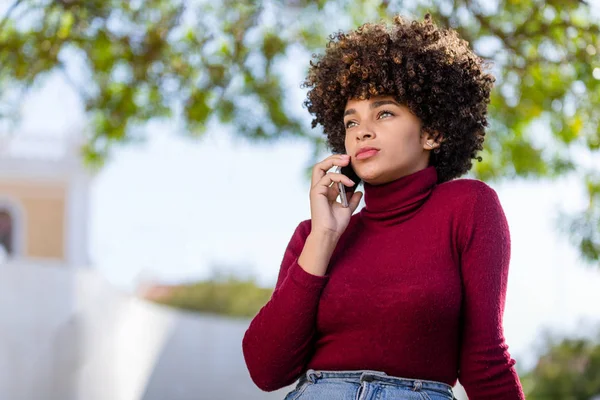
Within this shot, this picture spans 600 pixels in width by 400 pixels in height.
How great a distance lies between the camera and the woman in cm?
208

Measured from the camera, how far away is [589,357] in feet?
31.9

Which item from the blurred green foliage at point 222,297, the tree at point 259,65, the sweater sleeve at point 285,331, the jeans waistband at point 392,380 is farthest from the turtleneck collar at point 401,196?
the blurred green foliage at point 222,297

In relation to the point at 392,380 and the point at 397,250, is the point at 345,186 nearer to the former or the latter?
the point at 397,250

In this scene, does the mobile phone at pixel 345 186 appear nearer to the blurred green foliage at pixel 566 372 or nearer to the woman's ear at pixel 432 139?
the woman's ear at pixel 432 139

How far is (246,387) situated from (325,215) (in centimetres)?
805

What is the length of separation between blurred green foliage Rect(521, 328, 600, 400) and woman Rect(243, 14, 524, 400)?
300 inches

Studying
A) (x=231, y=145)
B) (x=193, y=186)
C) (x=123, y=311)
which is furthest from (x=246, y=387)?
(x=193, y=186)

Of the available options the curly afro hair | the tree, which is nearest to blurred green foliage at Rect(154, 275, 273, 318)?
the tree

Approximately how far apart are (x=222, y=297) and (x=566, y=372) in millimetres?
9658

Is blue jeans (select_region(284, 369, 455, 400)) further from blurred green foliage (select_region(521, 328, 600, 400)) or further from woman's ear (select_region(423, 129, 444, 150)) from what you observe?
blurred green foliage (select_region(521, 328, 600, 400))

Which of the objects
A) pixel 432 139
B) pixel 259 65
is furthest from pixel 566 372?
pixel 432 139

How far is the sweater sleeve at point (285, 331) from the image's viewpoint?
2.15 m

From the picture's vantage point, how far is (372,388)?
205cm

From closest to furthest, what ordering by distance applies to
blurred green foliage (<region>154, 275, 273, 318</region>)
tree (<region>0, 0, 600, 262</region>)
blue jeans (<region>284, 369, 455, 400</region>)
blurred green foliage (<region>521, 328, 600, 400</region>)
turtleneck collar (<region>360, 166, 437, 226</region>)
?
blue jeans (<region>284, 369, 455, 400</region>), turtleneck collar (<region>360, 166, 437, 226</region>), tree (<region>0, 0, 600, 262</region>), blurred green foliage (<region>521, 328, 600, 400</region>), blurred green foliage (<region>154, 275, 273, 318</region>)
